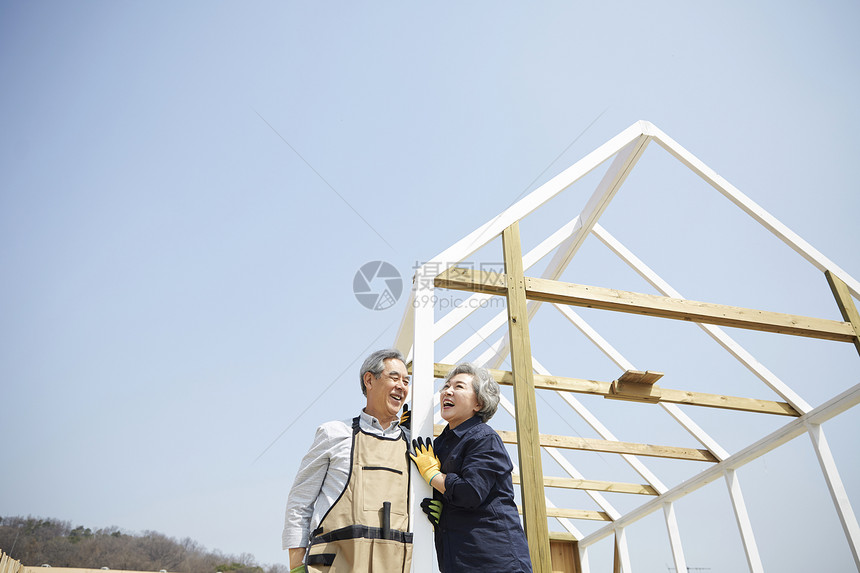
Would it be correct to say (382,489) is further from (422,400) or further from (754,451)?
(754,451)

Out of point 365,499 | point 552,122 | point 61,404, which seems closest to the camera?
point 365,499

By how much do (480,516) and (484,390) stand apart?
0.58 m

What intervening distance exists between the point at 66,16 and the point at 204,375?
22565 mm

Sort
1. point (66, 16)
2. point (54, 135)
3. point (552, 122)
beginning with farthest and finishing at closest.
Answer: point (54, 135), point (66, 16), point (552, 122)

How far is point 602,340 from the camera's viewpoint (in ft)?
20.2

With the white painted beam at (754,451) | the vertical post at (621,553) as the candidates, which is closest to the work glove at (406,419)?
the white painted beam at (754,451)

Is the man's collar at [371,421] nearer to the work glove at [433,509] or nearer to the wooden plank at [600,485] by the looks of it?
the work glove at [433,509]

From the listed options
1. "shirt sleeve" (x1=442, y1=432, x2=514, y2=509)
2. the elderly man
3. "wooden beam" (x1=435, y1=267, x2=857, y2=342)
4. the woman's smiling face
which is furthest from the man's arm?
"wooden beam" (x1=435, y1=267, x2=857, y2=342)

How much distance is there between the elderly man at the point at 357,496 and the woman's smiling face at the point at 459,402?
9.4 inches

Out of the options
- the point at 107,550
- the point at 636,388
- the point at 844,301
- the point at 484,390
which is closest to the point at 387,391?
the point at 484,390

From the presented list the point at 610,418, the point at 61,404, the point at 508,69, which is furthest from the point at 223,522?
the point at 508,69

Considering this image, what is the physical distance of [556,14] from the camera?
6617mm

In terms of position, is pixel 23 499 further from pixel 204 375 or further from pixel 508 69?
pixel 508 69

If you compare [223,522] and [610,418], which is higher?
[223,522]
